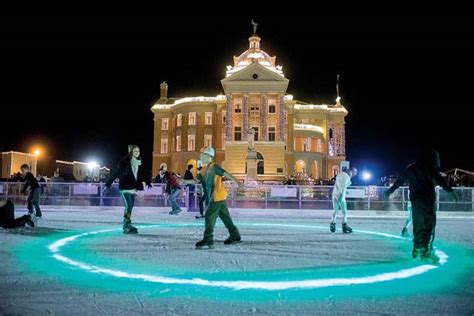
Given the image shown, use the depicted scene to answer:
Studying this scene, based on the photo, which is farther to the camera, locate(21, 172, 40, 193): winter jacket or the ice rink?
locate(21, 172, 40, 193): winter jacket

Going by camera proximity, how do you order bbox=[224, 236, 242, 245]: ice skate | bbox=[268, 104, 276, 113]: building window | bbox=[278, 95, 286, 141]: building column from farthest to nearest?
bbox=[268, 104, 276, 113]: building window < bbox=[278, 95, 286, 141]: building column < bbox=[224, 236, 242, 245]: ice skate

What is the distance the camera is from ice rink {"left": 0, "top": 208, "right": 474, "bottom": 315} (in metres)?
4.24

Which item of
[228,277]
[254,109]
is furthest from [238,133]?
[228,277]

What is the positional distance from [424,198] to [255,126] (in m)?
47.7

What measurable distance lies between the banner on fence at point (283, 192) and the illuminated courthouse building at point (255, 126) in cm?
2802

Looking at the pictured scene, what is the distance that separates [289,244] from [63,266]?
4.23 metres

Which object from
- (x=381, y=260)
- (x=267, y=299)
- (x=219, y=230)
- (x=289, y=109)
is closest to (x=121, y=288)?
(x=267, y=299)

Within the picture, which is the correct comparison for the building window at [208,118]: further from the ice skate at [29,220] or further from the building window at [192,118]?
the ice skate at [29,220]

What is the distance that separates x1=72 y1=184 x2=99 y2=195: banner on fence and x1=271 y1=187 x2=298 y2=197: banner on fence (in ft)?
26.6

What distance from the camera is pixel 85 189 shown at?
68.1 ft

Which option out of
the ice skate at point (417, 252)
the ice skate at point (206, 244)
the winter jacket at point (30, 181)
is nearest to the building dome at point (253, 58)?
the winter jacket at point (30, 181)

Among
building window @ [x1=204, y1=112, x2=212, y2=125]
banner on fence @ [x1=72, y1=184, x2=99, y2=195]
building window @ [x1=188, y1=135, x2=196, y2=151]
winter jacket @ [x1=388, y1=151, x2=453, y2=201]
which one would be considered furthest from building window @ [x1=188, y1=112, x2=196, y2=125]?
winter jacket @ [x1=388, y1=151, x2=453, y2=201]

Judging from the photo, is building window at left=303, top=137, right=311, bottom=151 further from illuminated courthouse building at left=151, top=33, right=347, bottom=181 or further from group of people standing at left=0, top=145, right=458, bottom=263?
group of people standing at left=0, top=145, right=458, bottom=263

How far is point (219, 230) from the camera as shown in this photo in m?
11.4
